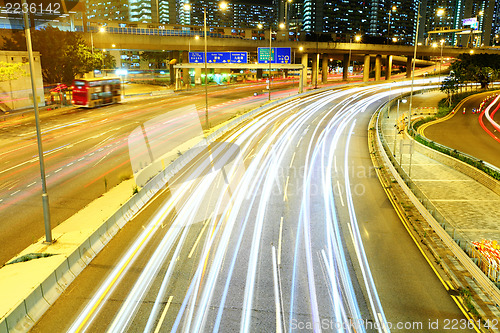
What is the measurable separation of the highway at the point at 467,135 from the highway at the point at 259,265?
48.1 ft

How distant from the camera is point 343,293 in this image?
13.6 meters

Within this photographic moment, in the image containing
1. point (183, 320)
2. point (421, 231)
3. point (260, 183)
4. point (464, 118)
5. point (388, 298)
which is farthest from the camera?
point (464, 118)

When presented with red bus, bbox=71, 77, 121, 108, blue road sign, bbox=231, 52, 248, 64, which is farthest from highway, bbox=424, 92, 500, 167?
red bus, bbox=71, 77, 121, 108

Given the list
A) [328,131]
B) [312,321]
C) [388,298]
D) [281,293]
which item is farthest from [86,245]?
[328,131]

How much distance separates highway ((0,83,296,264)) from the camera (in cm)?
1973

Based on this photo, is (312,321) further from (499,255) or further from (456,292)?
(499,255)

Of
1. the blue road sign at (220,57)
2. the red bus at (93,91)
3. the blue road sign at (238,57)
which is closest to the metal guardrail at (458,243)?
the red bus at (93,91)

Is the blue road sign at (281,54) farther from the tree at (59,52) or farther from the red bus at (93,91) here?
the tree at (59,52)

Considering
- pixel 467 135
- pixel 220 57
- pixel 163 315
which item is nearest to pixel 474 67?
pixel 467 135

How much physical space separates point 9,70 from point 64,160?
79.4 ft

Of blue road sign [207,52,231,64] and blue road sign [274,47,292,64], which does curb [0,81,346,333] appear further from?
blue road sign [274,47,292,64]

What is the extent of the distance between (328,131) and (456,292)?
31914 millimetres

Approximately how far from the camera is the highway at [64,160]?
1973 cm

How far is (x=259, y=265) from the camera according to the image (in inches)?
611
